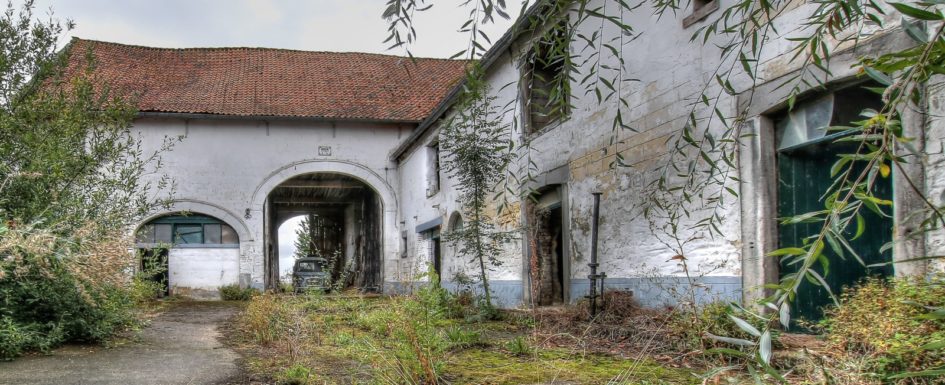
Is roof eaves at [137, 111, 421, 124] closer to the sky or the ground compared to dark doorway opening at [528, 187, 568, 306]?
closer to the sky

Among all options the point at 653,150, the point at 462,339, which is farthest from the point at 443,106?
the point at 462,339

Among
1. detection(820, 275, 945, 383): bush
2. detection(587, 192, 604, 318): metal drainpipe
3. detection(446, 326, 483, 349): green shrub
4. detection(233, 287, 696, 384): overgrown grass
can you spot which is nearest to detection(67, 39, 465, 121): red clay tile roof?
detection(587, 192, 604, 318): metal drainpipe

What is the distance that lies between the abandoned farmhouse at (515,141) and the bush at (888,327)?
0.33 m

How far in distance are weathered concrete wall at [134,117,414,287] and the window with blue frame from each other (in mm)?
364

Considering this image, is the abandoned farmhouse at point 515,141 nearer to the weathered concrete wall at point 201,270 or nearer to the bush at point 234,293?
the weathered concrete wall at point 201,270

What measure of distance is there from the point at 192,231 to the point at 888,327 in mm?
19385

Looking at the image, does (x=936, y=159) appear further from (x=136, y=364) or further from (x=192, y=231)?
(x=192, y=231)

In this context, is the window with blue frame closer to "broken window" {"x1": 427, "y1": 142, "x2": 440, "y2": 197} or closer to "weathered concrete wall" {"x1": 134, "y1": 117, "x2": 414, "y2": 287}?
"weathered concrete wall" {"x1": 134, "y1": 117, "x2": 414, "y2": 287}

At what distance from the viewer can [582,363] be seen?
5.55 meters

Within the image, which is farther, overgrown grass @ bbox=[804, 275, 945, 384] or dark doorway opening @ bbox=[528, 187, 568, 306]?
dark doorway opening @ bbox=[528, 187, 568, 306]

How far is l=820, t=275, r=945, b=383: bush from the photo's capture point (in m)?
4.04

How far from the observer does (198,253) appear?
804 inches

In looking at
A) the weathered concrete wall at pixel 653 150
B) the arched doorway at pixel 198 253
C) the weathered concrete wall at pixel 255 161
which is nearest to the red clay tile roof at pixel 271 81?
the weathered concrete wall at pixel 255 161

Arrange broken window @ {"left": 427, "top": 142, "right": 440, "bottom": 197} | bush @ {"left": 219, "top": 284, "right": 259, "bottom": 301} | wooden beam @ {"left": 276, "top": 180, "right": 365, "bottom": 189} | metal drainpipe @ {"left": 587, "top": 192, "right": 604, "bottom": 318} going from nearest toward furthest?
metal drainpipe @ {"left": 587, "top": 192, "right": 604, "bottom": 318}, broken window @ {"left": 427, "top": 142, "right": 440, "bottom": 197}, bush @ {"left": 219, "top": 284, "right": 259, "bottom": 301}, wooden beam @ {"left": 276, "top": 180, "right": 365, "bottom": 189}
